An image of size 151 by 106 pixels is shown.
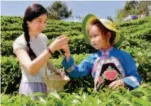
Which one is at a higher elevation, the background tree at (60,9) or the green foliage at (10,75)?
the background tree at (60,9)

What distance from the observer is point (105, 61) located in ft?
12.7

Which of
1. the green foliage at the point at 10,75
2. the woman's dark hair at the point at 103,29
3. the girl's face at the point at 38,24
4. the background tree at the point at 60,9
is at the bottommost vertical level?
the green foliage at the point at 10,75

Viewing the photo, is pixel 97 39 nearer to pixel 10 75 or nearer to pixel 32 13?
pixel 32 13

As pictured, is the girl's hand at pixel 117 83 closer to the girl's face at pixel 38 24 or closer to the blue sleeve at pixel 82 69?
the blue sleeve at pixel 82 69

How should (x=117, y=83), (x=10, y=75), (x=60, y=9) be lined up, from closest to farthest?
(x=117, y=83)
(x=10, y=75)
(x=60, y=9)

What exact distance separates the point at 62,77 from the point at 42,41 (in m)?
0.39

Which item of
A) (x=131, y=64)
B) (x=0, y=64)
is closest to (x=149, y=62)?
(x=131, y=64)

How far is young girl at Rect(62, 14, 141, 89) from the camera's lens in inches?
150

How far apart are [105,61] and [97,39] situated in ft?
0.67

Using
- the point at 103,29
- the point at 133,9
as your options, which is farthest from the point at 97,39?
the point at 133,9

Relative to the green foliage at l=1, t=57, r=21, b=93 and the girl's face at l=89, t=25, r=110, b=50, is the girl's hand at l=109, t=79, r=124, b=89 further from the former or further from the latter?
the green foliage at l=1, t=57, r=21, b=93

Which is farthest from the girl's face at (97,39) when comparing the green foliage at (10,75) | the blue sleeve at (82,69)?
the green foliage at (10,75)

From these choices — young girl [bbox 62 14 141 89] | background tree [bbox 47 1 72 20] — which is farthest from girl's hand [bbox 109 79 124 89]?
background tree [bbox 47 1 72 20]

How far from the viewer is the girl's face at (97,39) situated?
3.83 meters
